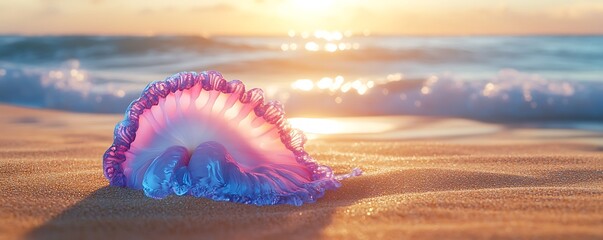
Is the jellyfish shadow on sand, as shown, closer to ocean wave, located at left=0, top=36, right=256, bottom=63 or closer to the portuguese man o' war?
the portuguese man o' war

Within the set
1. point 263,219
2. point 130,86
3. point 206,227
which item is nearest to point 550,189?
point 263,219

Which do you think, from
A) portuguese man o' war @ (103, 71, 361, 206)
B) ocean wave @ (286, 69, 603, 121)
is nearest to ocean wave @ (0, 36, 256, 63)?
ocean wave @ (286, 69, 603, 121)

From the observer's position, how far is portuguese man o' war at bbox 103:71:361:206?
7.27 feet

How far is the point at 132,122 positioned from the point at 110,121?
396cm

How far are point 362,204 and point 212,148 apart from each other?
52 centimetres

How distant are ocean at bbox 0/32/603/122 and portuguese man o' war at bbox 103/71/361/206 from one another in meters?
4.16

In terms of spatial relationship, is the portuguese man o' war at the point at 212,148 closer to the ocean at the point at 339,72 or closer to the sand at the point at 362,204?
the sand at the point at 362,204

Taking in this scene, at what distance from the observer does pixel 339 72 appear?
1023 centimetres

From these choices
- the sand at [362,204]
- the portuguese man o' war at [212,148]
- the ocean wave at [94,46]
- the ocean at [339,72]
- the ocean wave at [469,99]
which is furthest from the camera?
the ocean wave at [94,46]

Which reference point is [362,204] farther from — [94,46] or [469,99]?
[94,46]

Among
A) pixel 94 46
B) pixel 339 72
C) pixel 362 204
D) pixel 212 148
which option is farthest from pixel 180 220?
pixel 94 46

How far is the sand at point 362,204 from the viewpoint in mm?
1865

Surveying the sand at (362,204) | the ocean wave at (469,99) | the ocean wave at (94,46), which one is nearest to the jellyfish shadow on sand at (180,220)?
the sand at (362,204)

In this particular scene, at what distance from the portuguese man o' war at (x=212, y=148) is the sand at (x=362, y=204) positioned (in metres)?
0.05
